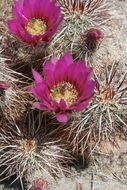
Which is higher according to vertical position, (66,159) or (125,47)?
(125,47)

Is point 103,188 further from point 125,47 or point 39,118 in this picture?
point 125,47

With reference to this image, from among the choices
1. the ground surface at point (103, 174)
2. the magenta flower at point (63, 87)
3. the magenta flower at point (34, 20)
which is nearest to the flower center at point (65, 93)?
the magenta flower at point (63, 87)

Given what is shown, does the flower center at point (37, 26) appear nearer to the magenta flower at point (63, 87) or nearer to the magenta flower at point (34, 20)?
the magenta flower at point (34, 20)

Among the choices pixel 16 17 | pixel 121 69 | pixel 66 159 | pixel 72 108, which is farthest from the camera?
pixel 121 69

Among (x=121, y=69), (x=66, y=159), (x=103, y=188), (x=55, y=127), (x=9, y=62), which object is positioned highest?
(x=9, y=62)

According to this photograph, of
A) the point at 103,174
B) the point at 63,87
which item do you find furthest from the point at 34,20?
the point at 103,174

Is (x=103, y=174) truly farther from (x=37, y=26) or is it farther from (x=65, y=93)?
(x=37, y=26)

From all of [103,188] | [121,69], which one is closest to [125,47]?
[121,69]
